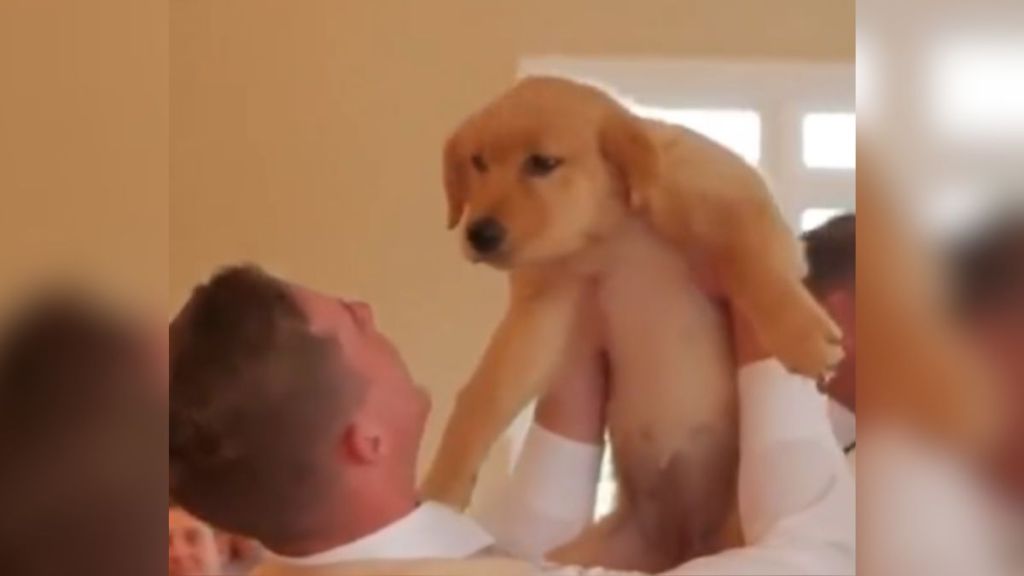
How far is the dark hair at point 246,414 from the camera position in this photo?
4.03ft

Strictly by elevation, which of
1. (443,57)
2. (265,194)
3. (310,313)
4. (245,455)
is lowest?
(245,455)

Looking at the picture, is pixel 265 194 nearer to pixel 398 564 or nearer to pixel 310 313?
pixel 310 313

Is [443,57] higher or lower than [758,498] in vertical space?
higher

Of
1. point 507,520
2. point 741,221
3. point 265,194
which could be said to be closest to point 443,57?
point 265,194

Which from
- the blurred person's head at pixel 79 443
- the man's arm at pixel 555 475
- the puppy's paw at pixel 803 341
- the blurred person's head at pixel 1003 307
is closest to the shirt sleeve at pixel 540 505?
the man's arm at pixel 555 475

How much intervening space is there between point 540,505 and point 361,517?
0.55 ft

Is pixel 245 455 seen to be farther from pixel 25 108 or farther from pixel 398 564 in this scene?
pixel 25 108

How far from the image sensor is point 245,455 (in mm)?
1230

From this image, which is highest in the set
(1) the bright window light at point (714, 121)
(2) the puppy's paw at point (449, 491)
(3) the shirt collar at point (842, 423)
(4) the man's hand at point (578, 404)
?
(1) the bright window light at point (714, 121)

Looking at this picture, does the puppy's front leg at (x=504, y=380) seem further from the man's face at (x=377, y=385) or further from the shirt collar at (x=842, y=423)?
the shirt collar at (x=842, y=423)

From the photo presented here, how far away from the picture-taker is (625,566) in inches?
49.1

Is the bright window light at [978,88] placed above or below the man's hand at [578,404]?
above

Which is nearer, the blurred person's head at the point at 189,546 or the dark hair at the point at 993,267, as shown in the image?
the blurred person's head at the point at 189,546

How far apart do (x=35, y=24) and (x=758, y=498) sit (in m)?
0.80
